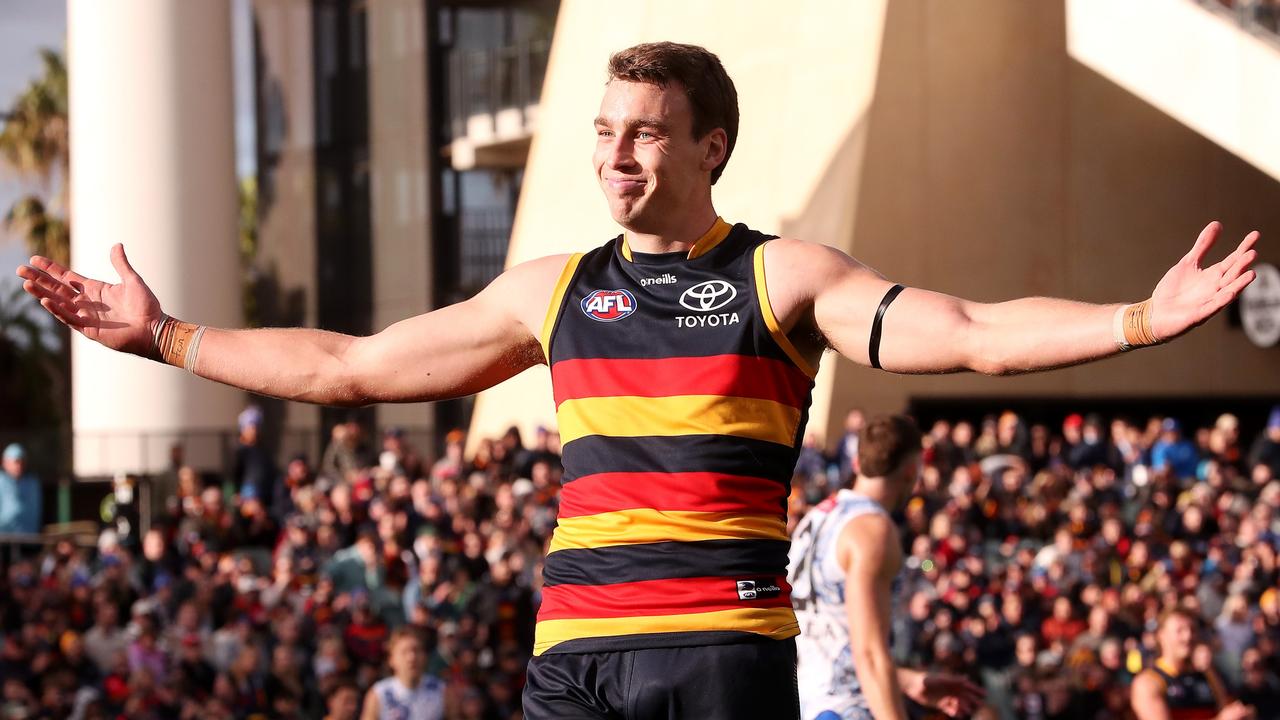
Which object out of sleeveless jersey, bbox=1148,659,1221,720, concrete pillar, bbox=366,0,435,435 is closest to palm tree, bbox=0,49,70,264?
concrete pillar, bbox=366,0,435,435

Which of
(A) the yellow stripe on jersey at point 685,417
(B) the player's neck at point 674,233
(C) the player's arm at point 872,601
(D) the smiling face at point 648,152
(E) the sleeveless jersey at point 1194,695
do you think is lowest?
(E) the sleeveless jersey at point 1194,695

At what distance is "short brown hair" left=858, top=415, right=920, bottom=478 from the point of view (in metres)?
5.95

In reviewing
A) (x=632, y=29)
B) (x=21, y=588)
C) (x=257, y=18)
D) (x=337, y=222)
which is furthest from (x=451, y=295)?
(x=21, y=588)

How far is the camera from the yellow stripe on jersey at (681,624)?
10.9ft

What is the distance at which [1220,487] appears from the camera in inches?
625

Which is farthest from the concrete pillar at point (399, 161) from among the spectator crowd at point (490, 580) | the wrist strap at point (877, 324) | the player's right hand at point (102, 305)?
the wrist strap at point (877, 324)

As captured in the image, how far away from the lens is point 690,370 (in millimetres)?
3395

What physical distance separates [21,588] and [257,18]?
23.2m

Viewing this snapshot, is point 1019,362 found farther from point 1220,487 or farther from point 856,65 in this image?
point 856,65

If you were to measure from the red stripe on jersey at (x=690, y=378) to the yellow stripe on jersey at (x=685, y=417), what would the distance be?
0.01 m

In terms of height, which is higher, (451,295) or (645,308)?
(451,295)

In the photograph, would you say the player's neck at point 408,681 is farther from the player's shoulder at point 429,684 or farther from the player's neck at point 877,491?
the player's neck at point 877,491

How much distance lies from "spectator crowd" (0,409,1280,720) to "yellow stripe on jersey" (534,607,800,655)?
6.27m

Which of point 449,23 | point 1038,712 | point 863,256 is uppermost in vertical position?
point 449,23
